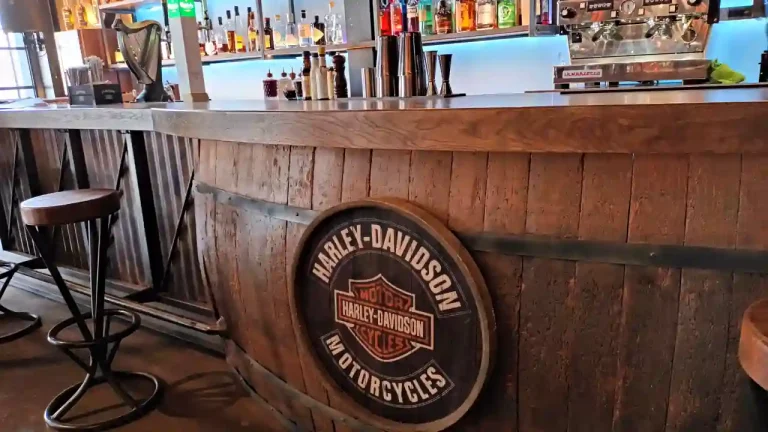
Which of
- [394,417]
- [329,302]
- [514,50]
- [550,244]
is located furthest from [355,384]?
[514,50]

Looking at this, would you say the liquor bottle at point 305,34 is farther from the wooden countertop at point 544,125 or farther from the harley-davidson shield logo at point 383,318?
the harley-davidson shield logo at point 383,318

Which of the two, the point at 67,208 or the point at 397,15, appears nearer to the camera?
the point at 67,208

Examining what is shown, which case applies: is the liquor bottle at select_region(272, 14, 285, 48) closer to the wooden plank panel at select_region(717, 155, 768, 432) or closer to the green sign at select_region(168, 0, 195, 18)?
the green sign at select_region(168, 0, 195, 18)

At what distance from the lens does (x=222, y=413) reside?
2.17 meters

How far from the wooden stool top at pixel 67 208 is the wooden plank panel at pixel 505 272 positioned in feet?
4.76

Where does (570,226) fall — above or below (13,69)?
below

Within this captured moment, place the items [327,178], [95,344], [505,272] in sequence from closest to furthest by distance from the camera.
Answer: [505,272] < [327,178] < [95,344]

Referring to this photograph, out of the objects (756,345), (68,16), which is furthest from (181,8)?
(68,16)

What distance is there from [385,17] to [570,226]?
115 inches

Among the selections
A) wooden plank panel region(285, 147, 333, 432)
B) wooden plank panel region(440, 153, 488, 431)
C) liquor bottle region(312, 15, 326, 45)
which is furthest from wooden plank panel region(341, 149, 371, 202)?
liquor bottle region(312, 15, 326, 45)

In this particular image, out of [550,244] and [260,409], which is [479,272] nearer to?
[550,244]

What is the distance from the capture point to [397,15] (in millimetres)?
3756

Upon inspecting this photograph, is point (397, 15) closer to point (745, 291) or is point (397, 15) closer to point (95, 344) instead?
point (95, 344)

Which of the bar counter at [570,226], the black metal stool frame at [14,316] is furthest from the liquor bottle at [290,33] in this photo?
the bar counter at [570,226]
